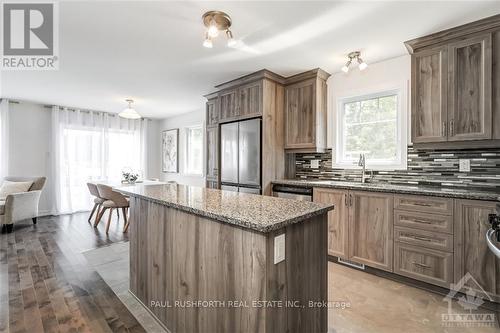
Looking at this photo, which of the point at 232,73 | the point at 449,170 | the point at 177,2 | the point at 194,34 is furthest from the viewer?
the point at 232,73

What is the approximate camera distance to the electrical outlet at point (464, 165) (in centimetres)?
243

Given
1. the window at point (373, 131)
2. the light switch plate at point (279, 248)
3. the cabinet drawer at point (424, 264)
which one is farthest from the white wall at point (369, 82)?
the light switch plate at point (279, 248)

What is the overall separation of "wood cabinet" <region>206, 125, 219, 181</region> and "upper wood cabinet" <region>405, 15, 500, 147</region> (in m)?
2.70

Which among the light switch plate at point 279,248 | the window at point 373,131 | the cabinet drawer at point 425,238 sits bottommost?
the cabinet drawer at point 425,238

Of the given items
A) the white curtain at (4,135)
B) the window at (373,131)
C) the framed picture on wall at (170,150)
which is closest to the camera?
the window at (373,131)

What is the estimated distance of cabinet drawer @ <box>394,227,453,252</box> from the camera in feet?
6.95

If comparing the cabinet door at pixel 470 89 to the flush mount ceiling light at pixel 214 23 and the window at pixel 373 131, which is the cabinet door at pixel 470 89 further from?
the flush mount ceiling light at pixel 214 23

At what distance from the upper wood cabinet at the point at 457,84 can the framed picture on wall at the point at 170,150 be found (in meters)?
5.29

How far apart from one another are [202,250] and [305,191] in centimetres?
188

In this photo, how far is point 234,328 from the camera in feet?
4.04

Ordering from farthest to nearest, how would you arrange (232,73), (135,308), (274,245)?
(232,73)
(135,308)
(274,245)

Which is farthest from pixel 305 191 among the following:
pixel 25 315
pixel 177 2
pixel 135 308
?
pixel 25 315

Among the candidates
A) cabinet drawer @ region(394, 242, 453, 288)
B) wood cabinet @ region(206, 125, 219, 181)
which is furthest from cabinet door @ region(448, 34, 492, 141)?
wood cabinet @ region(206, 125, 219, 181)

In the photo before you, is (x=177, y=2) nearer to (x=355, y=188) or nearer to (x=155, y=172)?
(x=355, y=188)
